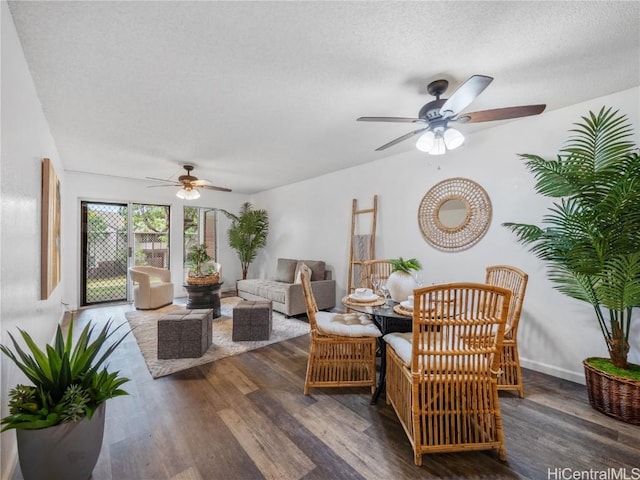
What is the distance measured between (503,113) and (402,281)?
1456 mm

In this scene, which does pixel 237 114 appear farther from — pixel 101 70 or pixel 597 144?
pixel 597 144

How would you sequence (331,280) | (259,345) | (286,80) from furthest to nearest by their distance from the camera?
(331,280)
(259,345)
(286,80)

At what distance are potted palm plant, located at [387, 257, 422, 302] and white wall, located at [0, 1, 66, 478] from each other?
7.63 feet

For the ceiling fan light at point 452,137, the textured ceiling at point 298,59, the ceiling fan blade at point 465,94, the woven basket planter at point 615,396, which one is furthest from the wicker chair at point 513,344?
the textured ceiling at point 298,59

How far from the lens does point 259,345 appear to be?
3.24 meters

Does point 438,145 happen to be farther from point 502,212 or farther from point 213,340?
point 213,340

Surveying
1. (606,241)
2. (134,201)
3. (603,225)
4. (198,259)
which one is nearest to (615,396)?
(606,241)

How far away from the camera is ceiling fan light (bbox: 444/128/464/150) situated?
204cm

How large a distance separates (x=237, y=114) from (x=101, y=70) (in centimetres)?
102

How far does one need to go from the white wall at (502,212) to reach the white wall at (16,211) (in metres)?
3.64

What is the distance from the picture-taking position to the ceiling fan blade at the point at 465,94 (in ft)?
4.94

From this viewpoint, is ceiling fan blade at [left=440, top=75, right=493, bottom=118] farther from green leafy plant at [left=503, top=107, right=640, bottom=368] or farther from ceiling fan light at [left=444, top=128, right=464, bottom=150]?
green leafy plant at [left=503, top=107, right=640, bottom=368]

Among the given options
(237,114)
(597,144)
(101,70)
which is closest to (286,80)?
(237,114)

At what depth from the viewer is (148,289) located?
15.3 feet
